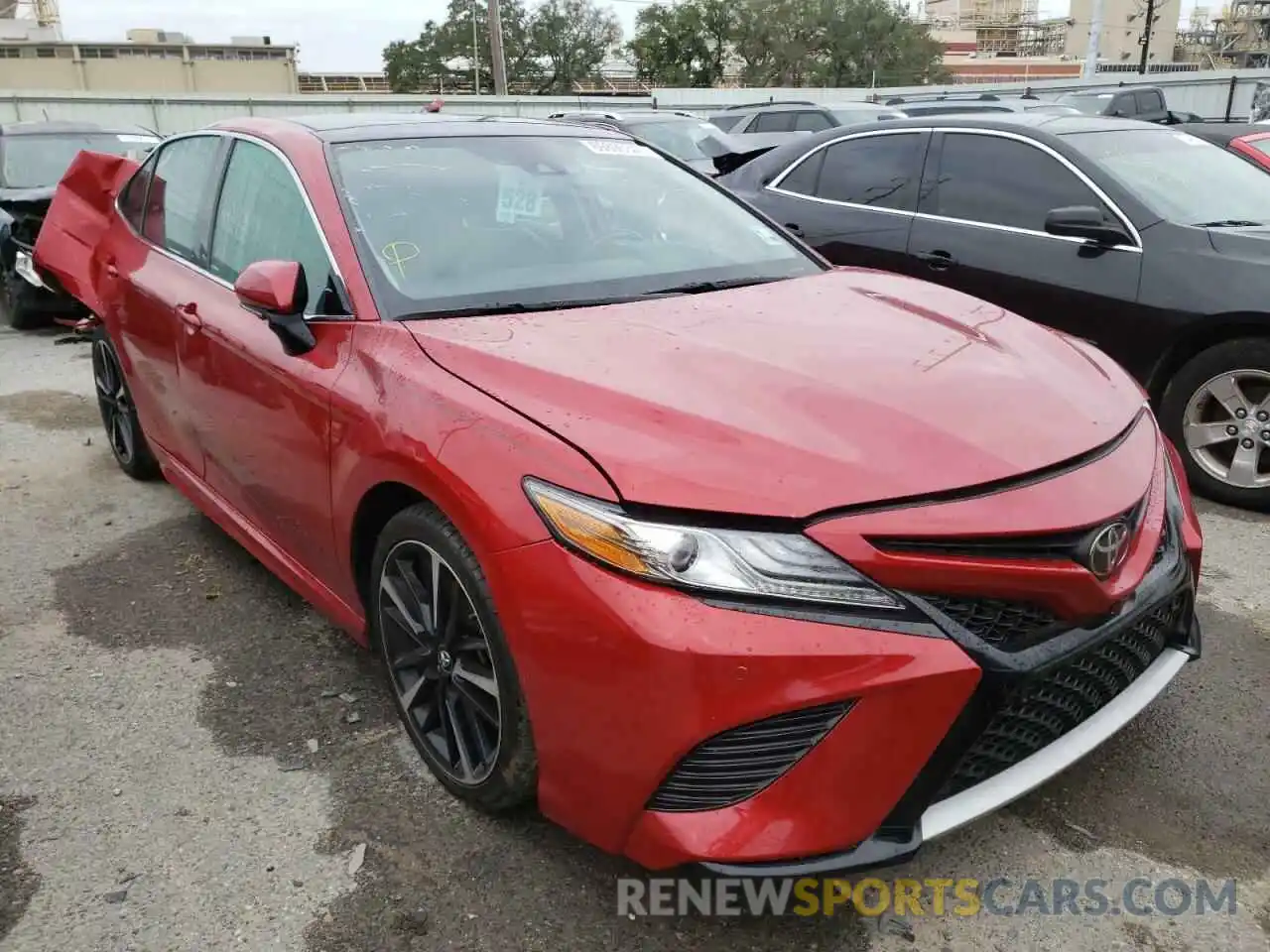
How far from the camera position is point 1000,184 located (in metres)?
5.16

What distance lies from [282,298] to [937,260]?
140 inches

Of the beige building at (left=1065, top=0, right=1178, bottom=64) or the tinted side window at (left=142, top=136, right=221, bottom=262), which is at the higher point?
the beige building at (left=1065, top=0, right=1178, bottom=64)

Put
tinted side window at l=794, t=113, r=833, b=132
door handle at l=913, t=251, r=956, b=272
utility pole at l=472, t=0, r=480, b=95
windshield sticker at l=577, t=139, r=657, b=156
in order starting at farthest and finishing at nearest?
utility pole at l=472, t=0, r=480, b=95 < tinted side window at l=794, t=113, r=833, b=132 < door handle at l=913, t=251, r=956, b=272 < windshield sticker at l=577, t=139, r=657, b=156

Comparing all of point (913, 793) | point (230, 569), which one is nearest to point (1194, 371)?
point (913, 793)

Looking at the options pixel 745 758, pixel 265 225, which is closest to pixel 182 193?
pixel 265 225

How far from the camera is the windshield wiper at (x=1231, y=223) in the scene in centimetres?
463

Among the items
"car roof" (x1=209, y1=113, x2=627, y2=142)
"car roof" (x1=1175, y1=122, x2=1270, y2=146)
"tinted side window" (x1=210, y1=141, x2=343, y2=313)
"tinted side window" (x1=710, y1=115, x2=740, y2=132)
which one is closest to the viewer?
"tinted side window" (x1=210, y1=141, x2=343, y2=313)

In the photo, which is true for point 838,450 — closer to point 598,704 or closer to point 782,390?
A: point 782,390

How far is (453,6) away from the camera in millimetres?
73562

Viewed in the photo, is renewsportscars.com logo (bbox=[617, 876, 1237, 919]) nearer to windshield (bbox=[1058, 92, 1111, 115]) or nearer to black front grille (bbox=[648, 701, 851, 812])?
black front grille (bbox=[648, 701, 851, 812])

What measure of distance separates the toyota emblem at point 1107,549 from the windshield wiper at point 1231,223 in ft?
10.5

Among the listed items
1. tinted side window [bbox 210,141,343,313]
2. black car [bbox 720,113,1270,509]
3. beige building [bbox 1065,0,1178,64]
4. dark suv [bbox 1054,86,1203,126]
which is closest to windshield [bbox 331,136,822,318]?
tinted side window [bbox 210,141,343,313]

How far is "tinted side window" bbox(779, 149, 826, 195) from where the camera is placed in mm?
5996

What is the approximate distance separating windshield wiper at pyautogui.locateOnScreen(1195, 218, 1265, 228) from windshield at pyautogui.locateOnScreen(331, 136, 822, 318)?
2.34m
